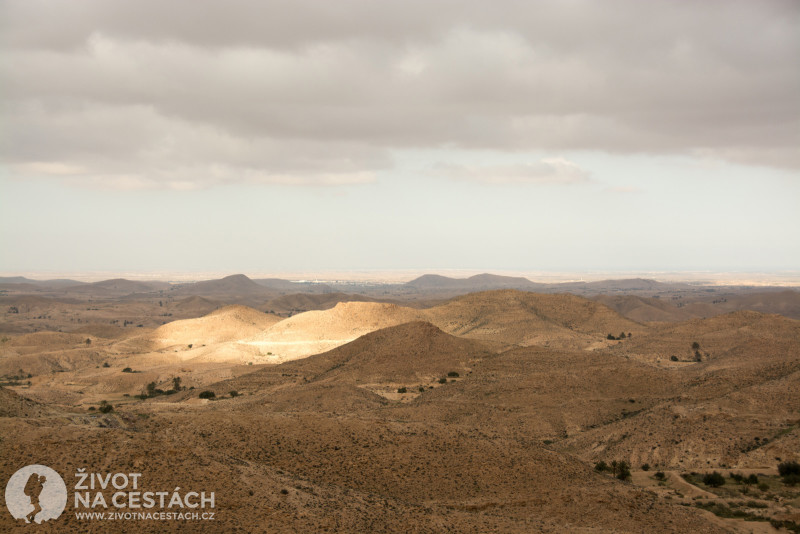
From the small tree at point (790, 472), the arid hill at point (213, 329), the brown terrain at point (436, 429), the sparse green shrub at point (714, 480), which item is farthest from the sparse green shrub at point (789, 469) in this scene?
the arid hill at point (213, 329)

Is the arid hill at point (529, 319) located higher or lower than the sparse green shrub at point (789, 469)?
higher

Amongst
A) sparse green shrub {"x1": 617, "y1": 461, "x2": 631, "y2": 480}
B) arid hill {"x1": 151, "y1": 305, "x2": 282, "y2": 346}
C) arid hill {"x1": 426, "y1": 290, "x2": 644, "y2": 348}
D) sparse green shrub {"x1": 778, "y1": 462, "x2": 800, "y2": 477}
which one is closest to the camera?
sparse green shrub {"x1": 778, "y1": 462, "x2": 800, "y2": 477}

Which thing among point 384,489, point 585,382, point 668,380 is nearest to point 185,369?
point 585,382

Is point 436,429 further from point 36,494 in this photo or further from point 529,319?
point 529,319

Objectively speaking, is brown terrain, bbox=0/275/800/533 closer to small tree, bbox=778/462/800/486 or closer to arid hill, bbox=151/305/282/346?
small tree, bbox=778/462/800/486

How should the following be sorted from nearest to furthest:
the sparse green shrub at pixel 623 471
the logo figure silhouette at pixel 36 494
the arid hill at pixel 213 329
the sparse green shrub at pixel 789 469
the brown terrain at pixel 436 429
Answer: the logo figure silhouette at pixel 36 494 < the brown terrain at pixel 436 429 < the sparse green shrub at pixel 789 469 < the sparse green shrub at pixel 623 471 < the arid hill at pixel 213 329

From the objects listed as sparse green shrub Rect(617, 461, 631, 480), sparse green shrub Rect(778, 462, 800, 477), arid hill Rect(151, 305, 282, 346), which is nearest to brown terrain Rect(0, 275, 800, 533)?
sparse green shrub Rect(617, 461, 631, 480)

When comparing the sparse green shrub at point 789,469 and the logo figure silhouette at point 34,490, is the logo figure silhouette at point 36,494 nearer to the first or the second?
the logo figure silhouette at point 34,490
